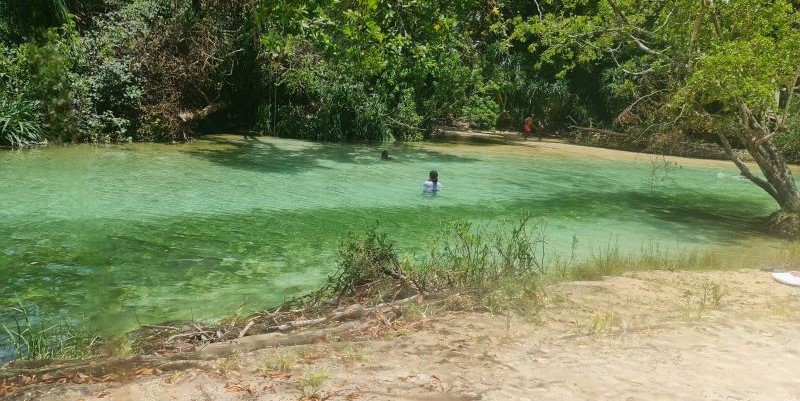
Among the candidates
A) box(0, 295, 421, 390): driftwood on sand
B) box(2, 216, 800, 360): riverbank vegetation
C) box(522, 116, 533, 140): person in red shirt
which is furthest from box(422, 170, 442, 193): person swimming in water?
box(522, 116, 533, 140): person in red shirt

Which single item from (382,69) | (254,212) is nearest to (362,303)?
(254,212)

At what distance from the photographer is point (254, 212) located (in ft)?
39.0

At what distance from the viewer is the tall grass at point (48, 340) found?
5.17 meters

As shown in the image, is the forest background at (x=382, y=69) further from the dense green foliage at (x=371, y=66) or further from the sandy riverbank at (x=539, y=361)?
the sandy riverbank at (x=539, y=361)

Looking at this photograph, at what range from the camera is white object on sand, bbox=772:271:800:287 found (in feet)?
24.9

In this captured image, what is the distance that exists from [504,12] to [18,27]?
24797 mm

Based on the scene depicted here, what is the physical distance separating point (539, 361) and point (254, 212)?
787 centimetres

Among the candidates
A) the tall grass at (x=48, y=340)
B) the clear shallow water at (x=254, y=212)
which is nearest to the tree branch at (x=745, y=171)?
the clear shallow water at (x=254, y=212)

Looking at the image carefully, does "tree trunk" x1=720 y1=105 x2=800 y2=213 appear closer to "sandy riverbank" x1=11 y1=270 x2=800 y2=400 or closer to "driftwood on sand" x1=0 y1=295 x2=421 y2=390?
"sandy riverbank" x1=11 y1=270 x2=800 y2=400

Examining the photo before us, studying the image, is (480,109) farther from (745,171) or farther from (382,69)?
(745,171)

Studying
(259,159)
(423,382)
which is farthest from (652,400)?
(259,159)

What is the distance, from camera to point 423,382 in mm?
4379

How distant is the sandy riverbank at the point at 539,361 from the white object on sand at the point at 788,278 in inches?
40.2

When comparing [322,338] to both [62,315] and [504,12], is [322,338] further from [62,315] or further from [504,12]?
[504,12]
